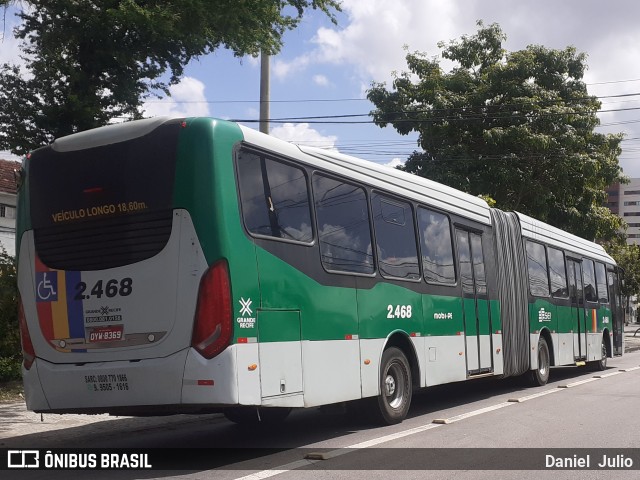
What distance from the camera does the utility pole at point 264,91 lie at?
15.1 meters

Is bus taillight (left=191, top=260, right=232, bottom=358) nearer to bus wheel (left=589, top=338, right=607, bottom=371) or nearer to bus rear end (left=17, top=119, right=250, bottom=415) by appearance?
bus rear end (left=17, top=119, right=250, bottom=415)

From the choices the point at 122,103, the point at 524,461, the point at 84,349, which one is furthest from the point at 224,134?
the point at 122,103

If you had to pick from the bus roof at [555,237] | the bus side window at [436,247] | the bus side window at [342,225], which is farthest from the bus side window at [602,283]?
the bus side window at [342,225]

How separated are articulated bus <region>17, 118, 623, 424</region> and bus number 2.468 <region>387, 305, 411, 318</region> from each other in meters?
0.03

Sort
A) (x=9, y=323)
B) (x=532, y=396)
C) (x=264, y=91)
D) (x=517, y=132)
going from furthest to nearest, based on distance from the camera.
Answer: (x=517, y=132) < (x=264, y=91) < (x=9, y=323) < (x=532, y=396)

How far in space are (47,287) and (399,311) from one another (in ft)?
15.0

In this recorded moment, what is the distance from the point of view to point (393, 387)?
34.6 ft

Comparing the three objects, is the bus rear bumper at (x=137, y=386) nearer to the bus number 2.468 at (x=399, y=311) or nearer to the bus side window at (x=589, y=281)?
the bus number 2.468 at (x=399, y=311)

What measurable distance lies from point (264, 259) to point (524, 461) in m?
3.26

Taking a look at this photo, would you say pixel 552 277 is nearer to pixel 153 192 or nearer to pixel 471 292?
pixel 471 292

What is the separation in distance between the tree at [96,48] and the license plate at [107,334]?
6.78 m

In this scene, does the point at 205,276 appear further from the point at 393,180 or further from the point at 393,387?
the point at 393,180

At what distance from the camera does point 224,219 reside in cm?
752

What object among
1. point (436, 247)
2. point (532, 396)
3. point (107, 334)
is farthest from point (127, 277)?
point (532, 396)
